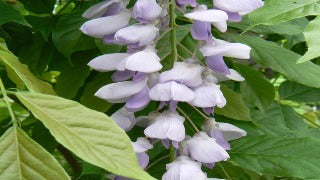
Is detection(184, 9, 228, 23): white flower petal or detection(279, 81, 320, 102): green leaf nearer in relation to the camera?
detection(184, 9, 228, 23): white flower petal

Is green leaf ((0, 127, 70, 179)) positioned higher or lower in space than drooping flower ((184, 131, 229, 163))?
higher

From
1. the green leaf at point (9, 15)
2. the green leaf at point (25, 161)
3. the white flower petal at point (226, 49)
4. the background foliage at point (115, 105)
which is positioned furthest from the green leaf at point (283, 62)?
the green leaf at point (25, 161)

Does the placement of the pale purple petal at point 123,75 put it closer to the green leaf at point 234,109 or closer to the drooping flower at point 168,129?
the drooping flower at point 168,129

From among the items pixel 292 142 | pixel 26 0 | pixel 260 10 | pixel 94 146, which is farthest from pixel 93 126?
pixel 26 0

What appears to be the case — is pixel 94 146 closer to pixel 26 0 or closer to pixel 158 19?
pixel 158 19

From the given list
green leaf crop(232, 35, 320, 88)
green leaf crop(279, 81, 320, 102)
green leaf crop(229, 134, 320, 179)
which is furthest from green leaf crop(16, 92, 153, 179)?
green leaf crop(279, 81, 320, 102)

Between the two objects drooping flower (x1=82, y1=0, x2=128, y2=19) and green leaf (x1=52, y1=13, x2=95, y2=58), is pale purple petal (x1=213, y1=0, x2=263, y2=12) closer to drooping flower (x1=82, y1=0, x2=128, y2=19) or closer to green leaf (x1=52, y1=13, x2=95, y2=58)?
drooping flower (x1=82, y1=0, x2=128, y2=19)
